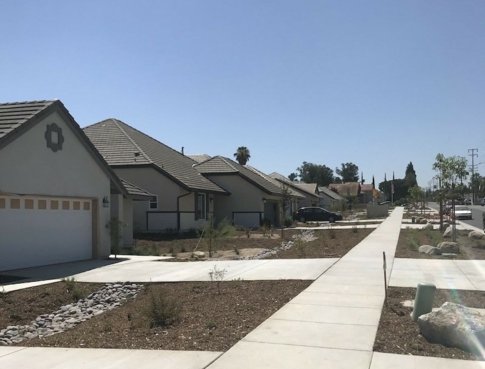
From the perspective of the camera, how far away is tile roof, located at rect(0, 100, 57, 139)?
15.3 m

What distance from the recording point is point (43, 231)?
16.8m

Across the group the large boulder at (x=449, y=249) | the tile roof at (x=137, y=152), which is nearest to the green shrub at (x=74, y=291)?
the large boulder at (x=449, y=249)

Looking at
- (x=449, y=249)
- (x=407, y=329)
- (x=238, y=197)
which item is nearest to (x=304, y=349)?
(x=407, y=329)

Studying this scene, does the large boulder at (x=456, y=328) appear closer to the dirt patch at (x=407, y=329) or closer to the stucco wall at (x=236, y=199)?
the dirt patch at (x=407, y=329)

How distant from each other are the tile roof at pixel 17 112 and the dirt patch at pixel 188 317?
5.04m

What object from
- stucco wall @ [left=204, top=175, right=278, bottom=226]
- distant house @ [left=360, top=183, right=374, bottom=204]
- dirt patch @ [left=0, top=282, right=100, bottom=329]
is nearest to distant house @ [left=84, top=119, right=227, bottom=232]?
stucco wall @ [left=204, top=175, right=278, bottom=226]

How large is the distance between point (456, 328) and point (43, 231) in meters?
13.2

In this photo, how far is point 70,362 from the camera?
6723mm

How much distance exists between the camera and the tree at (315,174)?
587 ft

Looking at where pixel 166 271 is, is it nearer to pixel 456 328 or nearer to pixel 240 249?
pixel 240 249

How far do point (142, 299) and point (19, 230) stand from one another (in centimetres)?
583

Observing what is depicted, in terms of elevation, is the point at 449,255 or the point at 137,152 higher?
the point at 137,152

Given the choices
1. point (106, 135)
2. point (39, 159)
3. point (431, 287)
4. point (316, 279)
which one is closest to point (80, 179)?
point (39, 159)

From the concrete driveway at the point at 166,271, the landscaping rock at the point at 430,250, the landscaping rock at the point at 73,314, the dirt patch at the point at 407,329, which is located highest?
the landscaping rock at the point at 430,250
